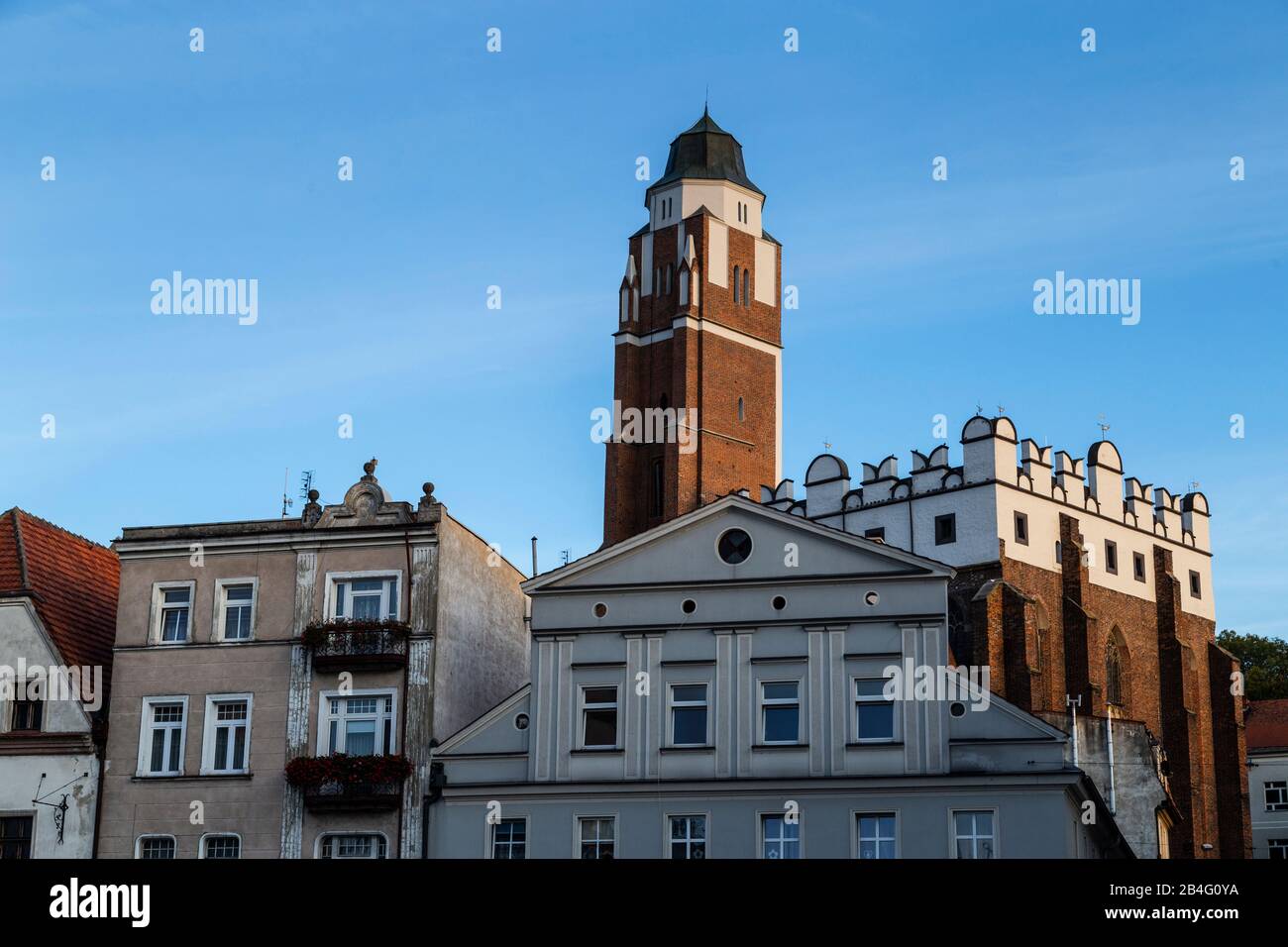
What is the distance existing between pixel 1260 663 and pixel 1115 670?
2543 centimetres

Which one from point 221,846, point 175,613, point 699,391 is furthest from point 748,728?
point 699,391

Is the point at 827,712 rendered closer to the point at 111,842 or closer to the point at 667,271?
the point at 111,842

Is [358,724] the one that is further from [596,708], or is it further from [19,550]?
[19,550]

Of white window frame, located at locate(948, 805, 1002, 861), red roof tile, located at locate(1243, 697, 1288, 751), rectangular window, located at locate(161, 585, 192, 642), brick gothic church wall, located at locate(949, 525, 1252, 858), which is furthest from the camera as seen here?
red roof tile, located at locate(1243, 697, 1288, 751)

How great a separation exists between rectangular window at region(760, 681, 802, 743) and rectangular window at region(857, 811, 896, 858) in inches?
103

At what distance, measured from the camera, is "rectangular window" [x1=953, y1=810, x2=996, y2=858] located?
4194 cm

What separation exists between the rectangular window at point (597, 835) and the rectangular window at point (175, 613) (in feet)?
39.0

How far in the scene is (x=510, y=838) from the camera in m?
44.2

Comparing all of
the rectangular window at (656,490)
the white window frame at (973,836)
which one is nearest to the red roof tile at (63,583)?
the white window frame at (973,836)

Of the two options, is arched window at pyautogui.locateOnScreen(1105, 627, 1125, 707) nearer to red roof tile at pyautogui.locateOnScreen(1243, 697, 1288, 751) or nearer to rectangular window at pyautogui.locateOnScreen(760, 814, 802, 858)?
red roof tile at pyautogui.locateOnScreen(1243, 697, 1288, 751)

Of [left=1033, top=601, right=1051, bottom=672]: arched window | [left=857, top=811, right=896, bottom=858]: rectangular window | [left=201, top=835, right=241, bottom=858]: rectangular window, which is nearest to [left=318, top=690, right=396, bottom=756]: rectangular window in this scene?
[left=201, top=835, right=241, bottom=858]: rectangular window

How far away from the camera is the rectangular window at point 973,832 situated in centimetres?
4194

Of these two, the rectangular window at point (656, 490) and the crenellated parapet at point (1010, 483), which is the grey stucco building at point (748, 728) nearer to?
the crenellated parapet at point (1010, 483)
